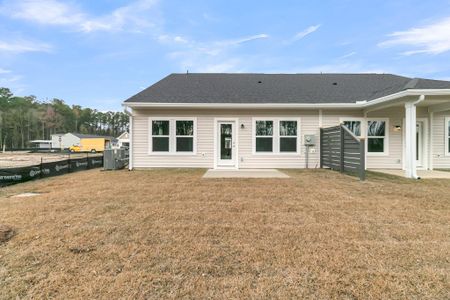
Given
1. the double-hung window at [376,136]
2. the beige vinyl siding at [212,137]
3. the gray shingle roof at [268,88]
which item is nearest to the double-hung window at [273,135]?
the beige vinyl siding at [212,137]

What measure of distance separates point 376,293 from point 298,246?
43.7 inches

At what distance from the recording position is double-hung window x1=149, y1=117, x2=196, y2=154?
38.8ft

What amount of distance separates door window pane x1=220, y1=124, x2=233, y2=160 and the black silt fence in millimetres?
7091

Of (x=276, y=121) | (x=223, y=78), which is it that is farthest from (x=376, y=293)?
(x=223, y=78)

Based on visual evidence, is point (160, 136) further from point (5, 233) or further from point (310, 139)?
point (5, 233)

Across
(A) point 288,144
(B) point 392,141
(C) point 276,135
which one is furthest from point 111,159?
(B) point 392,141

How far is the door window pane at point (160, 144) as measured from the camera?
11867mm

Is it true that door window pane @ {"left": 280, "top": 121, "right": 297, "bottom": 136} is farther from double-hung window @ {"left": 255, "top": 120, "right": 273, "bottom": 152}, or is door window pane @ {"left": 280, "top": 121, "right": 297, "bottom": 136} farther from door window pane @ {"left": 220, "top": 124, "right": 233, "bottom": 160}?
door window pane @ {"left": 220, "top": 124, "right": 233, "bottom": 160}

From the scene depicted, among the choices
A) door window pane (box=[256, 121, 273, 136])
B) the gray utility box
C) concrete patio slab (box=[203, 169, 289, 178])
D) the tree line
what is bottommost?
concrete patio slab (box=[203, 169, 289, 178])

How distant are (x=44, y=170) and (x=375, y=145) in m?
13.9

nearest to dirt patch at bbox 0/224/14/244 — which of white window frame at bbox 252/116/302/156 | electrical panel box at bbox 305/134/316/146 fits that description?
white window frame at bbox 252/116/302/156

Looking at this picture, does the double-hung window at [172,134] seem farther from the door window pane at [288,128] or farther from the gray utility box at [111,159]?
the door window pane at [288,128]

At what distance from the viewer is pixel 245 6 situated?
43.2 ft

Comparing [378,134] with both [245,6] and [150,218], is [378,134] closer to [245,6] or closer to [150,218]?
[245,6]
